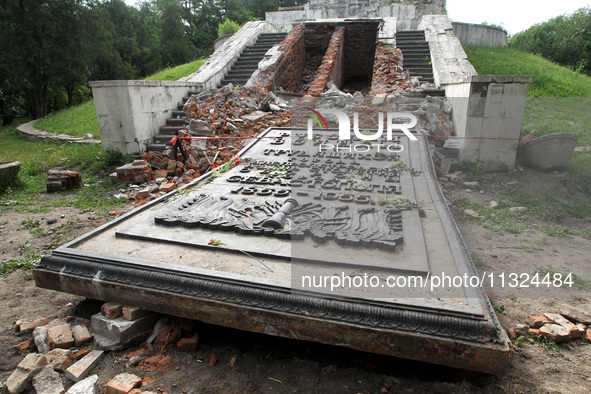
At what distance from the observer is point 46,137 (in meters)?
11.1

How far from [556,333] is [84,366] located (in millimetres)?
3047

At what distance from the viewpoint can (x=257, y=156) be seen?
4.95 metres

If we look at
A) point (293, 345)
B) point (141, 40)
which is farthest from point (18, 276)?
point (141, 40)

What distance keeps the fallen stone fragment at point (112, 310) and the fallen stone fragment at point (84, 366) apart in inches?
9.0

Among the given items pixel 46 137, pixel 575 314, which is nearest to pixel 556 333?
pixel 575 314

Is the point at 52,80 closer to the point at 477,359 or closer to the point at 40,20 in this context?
the point at 40,20

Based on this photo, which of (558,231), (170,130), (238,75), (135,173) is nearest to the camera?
(558,231)

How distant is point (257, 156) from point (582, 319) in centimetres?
380

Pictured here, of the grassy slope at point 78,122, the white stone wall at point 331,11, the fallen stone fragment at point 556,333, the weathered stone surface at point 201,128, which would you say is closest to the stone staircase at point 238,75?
the weathered stone surface at point 201,128

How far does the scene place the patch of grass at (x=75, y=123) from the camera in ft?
35.8

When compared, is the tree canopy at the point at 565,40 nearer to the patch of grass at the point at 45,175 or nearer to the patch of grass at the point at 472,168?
the patch of grass at the point at 472,168

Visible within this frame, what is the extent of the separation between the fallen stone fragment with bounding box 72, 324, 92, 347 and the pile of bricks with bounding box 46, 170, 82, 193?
4.49 m

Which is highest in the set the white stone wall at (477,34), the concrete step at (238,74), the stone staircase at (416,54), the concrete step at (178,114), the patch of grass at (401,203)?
the white stone wall at (477,34)

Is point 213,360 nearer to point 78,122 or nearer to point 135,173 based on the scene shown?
point 135,173
